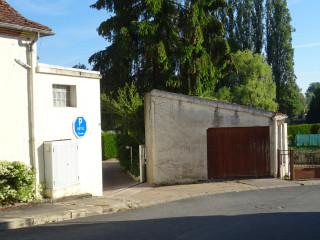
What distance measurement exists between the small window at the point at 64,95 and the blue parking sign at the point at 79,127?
0.55 m

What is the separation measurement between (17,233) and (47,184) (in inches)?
135

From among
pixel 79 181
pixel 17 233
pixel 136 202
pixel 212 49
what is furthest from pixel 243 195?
pixel 212 49

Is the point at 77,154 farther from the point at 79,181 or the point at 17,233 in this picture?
the point at 17,233

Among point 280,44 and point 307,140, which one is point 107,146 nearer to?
point 307,140

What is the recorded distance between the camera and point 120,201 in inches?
473

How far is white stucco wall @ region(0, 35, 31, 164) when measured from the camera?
10.6 meters

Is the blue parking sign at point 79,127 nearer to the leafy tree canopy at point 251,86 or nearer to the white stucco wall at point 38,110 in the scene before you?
the white stucco wall at point 38,110

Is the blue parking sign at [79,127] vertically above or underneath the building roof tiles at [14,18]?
underneath

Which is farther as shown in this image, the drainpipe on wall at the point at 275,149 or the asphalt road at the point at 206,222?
the drainpipe on wall at the point at 275,149

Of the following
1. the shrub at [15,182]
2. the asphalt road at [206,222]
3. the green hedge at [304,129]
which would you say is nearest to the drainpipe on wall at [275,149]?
the asphalt road at [206,222]

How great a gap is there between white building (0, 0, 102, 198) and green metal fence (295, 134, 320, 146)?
110 feet

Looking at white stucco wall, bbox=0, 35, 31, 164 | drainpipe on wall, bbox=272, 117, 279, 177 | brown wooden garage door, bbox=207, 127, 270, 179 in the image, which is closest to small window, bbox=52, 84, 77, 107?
white stucco wall, bbox=0, 35, 31, 164

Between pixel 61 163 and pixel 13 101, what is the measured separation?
7.65ft

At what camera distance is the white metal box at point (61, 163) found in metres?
11.4
